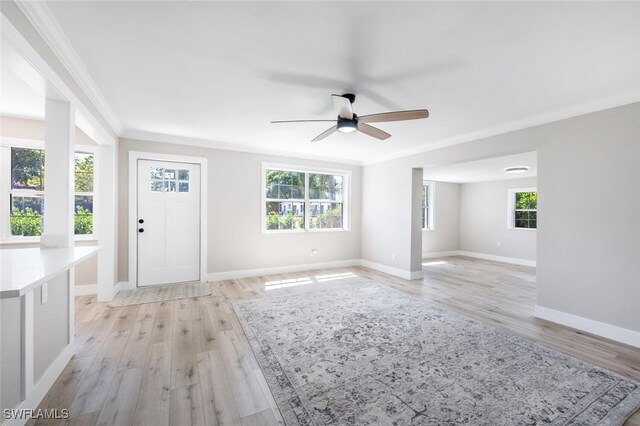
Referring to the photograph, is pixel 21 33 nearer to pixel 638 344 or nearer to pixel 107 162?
pixel 107 162

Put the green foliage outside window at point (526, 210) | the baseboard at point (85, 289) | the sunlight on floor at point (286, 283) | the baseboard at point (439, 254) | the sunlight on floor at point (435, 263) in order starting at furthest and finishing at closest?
the baseboard at point (439, 254)
the green foliage outside window at point (526, 210)
the sunlight on floor at point (435, 263)
the sunlight on floor at point (286, 283)
the baseboard at point (85, 289)

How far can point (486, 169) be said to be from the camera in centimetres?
623

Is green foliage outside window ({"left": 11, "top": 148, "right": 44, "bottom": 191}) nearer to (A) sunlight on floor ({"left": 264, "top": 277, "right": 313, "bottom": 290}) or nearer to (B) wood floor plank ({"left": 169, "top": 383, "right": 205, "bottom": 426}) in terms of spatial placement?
(A) sunlight on floor ({"left": 264, "top": 277, "right": 313, "bottom": 290})

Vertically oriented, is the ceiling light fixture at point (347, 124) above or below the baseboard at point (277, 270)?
above

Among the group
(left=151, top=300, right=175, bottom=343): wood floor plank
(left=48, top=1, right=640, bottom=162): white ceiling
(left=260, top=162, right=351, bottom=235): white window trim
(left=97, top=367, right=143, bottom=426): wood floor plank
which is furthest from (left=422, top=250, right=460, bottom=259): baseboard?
(left=97, top=367, right=143, bottom=426): wood floor plank

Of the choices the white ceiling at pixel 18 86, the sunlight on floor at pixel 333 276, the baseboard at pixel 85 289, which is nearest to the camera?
the white ceiling at pixel 18 86

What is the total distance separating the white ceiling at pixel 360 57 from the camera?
1.68 meters

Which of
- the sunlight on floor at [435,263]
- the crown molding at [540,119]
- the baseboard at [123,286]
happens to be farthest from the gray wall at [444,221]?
the baseboard at [123,286]

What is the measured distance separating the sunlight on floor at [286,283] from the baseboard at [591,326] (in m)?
3.25

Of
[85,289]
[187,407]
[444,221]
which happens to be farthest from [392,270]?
[85,289]

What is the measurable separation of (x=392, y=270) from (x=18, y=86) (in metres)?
5.79

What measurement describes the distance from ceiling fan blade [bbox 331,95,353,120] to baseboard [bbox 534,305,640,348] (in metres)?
3.26

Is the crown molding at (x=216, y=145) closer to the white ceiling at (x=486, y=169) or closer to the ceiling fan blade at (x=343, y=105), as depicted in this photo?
the white ceiling at (x=486, y=169)

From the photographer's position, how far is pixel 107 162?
3.91 m
